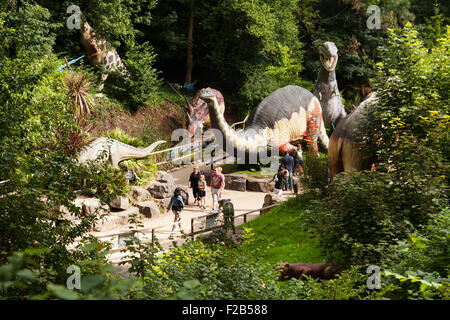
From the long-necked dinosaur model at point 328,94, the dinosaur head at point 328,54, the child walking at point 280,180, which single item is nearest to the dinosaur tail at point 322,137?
the long-necked dinosaur model at point 328,94

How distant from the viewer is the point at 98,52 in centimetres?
1775

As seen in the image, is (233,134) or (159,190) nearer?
(159,190)

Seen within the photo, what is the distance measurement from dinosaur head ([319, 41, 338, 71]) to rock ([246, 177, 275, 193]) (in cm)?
586

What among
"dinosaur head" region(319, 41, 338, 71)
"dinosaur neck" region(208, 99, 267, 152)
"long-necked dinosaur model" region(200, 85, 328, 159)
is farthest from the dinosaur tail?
"dinosaur neck" region(208, 99, 267, 152)

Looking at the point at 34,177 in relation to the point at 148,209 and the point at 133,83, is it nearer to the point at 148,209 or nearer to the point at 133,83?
the point at 148,209

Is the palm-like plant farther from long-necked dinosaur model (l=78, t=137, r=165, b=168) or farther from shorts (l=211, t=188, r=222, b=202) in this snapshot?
shorts (l=211, t=188, r=222, b=202)

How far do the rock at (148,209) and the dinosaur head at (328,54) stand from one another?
892 centimetres

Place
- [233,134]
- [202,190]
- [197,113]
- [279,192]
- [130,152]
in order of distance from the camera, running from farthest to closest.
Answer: [197,113] → [233,134] → [130,152] → [279,192] → [202,190]

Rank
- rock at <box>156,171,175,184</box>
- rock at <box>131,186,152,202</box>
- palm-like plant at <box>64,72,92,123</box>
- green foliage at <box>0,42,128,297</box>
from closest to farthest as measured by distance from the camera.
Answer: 1. green foliage at <box>0,42,128,297</box>
2. rock at <box>131,186,152,202</box>
3. rock at <box>156,171,175,184</box>
4. palm-like plant at <box>64,72,92,123</box>

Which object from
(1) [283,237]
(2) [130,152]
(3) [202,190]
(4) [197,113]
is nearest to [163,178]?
(2) [130,152]

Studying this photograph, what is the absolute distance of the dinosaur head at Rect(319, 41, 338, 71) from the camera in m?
16.5

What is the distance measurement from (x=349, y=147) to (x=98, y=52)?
12.0 metres

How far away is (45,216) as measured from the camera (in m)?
4.30
